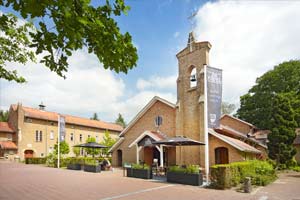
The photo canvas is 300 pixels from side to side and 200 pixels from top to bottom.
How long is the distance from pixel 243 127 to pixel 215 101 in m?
24.5

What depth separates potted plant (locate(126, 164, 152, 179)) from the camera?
18.2 meters

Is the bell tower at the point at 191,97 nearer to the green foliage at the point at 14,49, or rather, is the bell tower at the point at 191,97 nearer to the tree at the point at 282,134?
the tree at the point at 282,134

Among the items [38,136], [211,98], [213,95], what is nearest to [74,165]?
[211,98]

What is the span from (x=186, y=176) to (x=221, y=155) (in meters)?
9.46

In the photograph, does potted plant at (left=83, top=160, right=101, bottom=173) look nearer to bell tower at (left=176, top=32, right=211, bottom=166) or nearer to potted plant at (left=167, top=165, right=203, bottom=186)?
bell tower at (left=176, top=32, right=211, bottom=166)

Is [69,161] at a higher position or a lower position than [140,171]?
lower

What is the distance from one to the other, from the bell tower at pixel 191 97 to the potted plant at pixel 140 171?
6362mm

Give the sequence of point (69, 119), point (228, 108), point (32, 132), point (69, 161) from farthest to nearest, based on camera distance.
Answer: point (228, 108) → point (69, 119) → point (32, 132) → point (69, 161)

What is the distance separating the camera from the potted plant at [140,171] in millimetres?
18178

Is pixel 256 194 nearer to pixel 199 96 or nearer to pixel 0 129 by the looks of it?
pixel 199 96

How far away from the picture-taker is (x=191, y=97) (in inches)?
960

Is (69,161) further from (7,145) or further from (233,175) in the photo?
(233,175)

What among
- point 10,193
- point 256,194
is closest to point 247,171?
point 256,194

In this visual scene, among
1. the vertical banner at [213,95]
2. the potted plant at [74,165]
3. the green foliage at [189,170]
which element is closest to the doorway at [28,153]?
the potted plant at [74,165]
